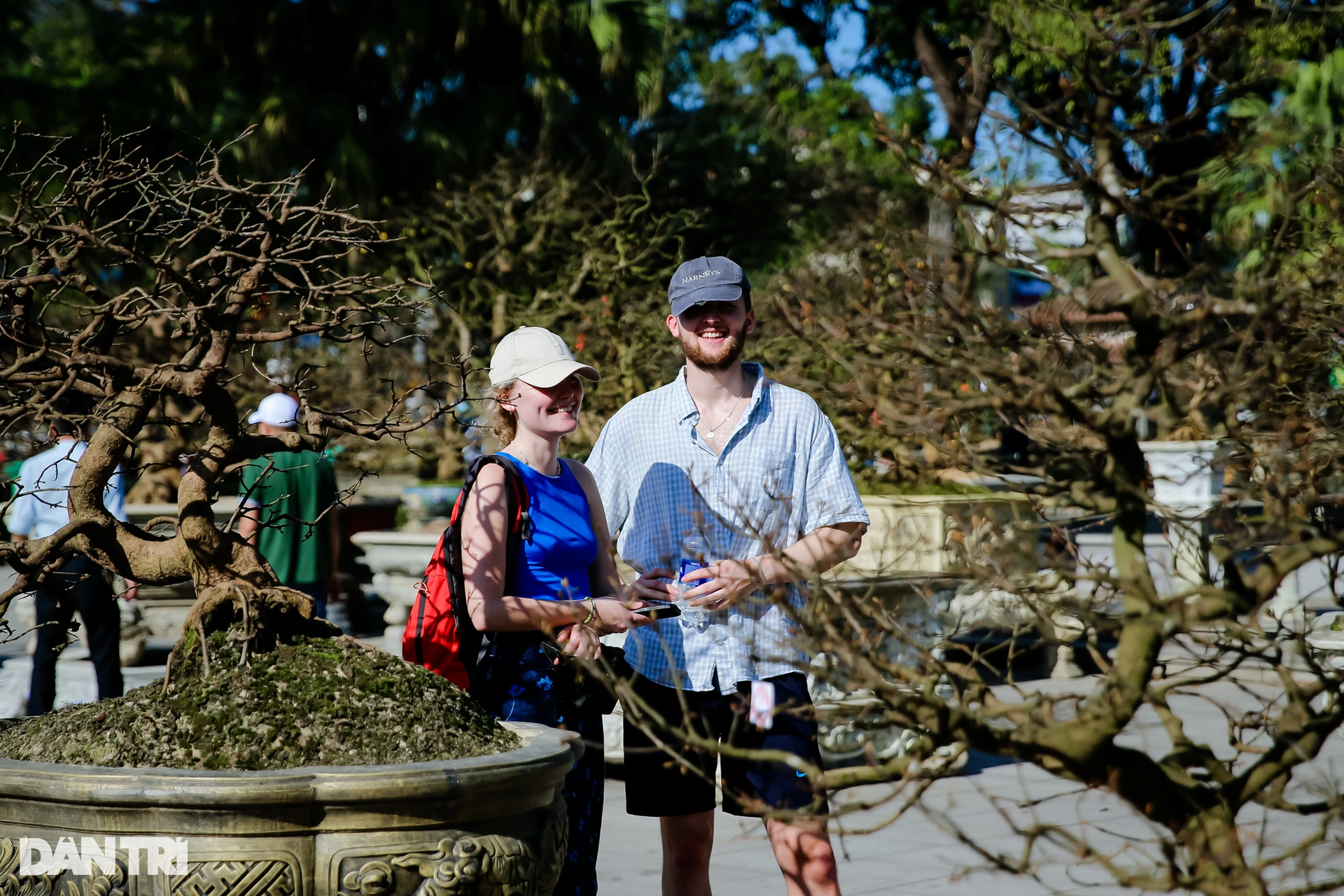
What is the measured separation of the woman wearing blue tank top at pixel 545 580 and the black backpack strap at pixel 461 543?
0.02 metres

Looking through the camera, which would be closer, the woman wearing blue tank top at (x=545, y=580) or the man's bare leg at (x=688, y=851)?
the woman wearing blue tank top at (x=545, y=580)

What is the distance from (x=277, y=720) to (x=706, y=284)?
1.48 metres

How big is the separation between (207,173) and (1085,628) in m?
2.12

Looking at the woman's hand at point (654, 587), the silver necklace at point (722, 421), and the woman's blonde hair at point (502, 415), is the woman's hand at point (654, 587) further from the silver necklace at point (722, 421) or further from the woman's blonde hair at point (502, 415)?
the woman's blonde hair at point (502, 415)

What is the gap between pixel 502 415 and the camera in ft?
11.3

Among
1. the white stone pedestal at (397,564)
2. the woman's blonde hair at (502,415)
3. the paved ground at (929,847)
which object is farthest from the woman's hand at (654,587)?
the white stone pedestal at (397,564)

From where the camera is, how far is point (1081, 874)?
5.11 m

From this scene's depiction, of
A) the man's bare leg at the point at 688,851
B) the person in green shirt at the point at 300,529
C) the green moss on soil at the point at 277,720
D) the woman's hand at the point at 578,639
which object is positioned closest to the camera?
the green moss on soil at the point at 277,720

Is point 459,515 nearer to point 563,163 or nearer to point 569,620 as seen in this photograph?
point 569,620

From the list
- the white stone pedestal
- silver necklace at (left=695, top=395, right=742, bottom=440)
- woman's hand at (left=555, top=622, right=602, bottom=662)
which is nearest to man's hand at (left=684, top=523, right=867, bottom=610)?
woman's hand at (left=555, top=622, right=602, bottom=662)

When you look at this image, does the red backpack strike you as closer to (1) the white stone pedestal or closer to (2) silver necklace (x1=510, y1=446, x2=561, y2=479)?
(2) silver necklace (x1=510, y1=446, x2=561, y2=479)

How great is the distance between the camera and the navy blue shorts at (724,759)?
10.6 ft

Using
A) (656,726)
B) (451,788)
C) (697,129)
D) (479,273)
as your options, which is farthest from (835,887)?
(697,129)

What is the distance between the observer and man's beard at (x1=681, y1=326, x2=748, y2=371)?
347 cm
